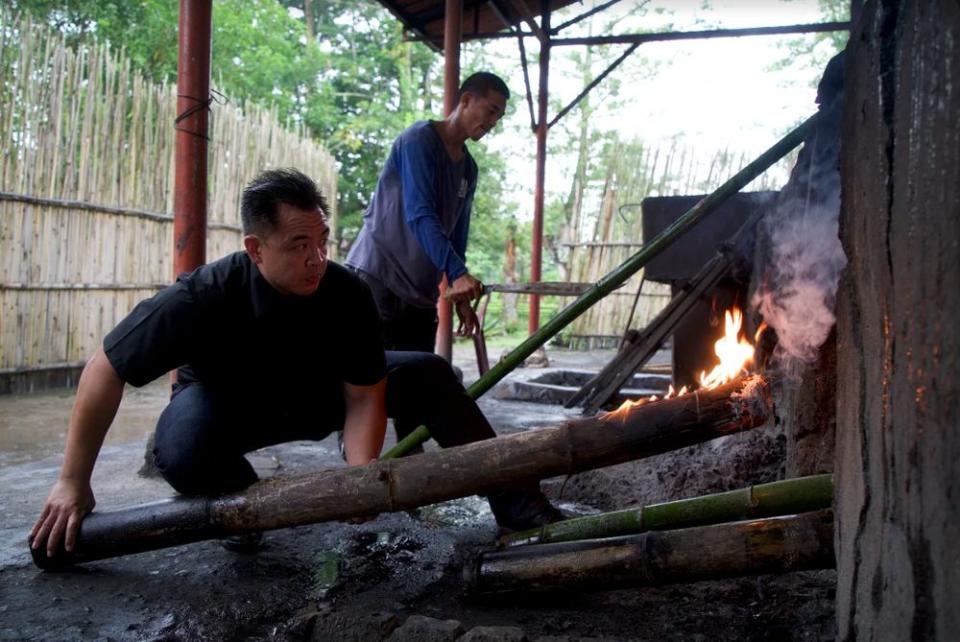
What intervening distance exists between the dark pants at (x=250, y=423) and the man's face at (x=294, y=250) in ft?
1.39

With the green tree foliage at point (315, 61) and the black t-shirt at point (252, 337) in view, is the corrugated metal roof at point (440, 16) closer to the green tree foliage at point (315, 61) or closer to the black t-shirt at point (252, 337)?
the green tree foliage at point (315, 61)

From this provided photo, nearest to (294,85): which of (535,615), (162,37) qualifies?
(162,37)

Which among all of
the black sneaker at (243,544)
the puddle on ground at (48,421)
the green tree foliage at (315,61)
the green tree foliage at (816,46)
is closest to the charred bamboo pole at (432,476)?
the black sneaker at (243,544)

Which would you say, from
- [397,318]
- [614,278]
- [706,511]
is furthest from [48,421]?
[706,511]

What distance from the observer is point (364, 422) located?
2.46m

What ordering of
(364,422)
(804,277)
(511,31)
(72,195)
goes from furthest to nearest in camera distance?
1. (511,31)
2. (72,195)
3. (804,277)
4. (364,422)

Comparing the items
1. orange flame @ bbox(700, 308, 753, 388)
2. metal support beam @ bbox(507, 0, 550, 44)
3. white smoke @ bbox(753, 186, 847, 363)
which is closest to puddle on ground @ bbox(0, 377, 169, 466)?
orange flame @ bbox(700, 308, 753, 388)

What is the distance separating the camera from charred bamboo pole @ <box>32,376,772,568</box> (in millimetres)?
1822

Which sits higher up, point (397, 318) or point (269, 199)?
point (269, 199)

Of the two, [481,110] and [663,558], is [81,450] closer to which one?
[663,558]

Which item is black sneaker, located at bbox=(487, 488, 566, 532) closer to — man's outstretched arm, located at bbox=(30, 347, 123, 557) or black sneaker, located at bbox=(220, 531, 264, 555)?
black sneaker, located at bbox=(220, 531, 264, 555)

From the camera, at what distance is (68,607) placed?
79.7 inches

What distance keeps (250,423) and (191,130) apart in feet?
6.09

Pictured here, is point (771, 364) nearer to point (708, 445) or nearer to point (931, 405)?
point (708, 445)
